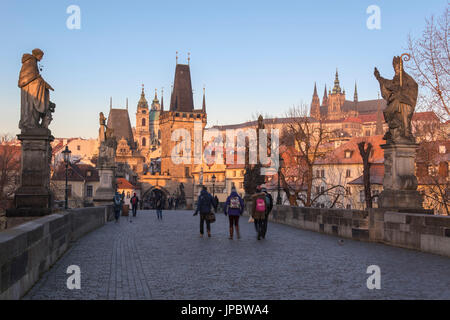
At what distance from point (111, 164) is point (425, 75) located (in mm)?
16476

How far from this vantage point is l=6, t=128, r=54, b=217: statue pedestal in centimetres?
1141

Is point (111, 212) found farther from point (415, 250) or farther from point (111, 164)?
point (415, 250)

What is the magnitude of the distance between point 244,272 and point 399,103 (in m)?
7.36

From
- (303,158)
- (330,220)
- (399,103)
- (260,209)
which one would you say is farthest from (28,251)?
(303,158)

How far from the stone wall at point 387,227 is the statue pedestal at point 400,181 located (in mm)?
409

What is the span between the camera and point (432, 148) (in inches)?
1135

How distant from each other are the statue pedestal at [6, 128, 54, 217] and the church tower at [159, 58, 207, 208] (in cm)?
10848

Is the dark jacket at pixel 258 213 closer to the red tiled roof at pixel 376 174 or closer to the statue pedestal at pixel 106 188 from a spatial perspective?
the statue pedestal at pixel 106 188

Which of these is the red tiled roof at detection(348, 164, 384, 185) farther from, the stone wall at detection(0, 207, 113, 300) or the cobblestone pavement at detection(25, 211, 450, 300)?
the stone wall at detection(0, 207, 113, 300)

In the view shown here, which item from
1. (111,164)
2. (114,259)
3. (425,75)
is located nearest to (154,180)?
(111,164)

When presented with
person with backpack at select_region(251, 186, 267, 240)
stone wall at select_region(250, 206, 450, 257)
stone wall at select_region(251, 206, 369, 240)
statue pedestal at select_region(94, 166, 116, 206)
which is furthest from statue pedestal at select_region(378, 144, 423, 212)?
statue pedestal at select_region(94, 166, 116, 206)

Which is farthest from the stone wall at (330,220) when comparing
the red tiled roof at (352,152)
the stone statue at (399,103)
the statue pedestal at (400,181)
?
the red tiled roof at (352,152)
